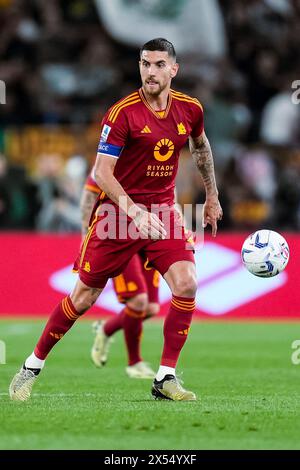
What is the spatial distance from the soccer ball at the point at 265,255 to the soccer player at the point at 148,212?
53 centimetres

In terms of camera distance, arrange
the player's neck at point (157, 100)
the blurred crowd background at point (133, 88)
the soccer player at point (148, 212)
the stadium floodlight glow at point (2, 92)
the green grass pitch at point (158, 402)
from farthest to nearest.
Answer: the stadium floodlight glow at point (2, 92)
the blurred crowd background at point (133, 88)
the player's neck at point (157, 100)
the soccer player at point (148, 212)
the green grass pitch at point (158, 402)

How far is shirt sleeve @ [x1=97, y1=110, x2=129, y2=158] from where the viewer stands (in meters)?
8.52

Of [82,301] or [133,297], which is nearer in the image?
[82,301]

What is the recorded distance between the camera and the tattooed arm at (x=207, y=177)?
9195 mm

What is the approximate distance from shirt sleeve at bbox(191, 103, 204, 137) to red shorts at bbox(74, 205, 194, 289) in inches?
26.9

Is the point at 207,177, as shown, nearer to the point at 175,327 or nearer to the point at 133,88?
the point at 175,327

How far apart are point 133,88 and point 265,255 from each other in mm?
13079

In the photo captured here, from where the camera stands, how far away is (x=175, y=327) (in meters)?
8.83

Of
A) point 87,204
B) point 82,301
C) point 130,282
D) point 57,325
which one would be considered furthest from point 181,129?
point 130,282

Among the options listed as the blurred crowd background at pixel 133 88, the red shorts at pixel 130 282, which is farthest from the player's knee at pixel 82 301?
the blurred crowd background at pixel 133 88

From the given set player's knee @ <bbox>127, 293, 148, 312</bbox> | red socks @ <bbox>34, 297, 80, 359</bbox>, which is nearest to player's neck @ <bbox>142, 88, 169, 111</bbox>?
red socks @ <bbox>34, 297, 80, 359</bbox>

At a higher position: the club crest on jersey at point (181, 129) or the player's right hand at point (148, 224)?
the club crest on jersey at point (181, 129)

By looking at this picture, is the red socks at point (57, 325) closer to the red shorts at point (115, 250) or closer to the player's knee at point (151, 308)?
the red shorts at point (115, 250)

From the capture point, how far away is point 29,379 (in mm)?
8781
